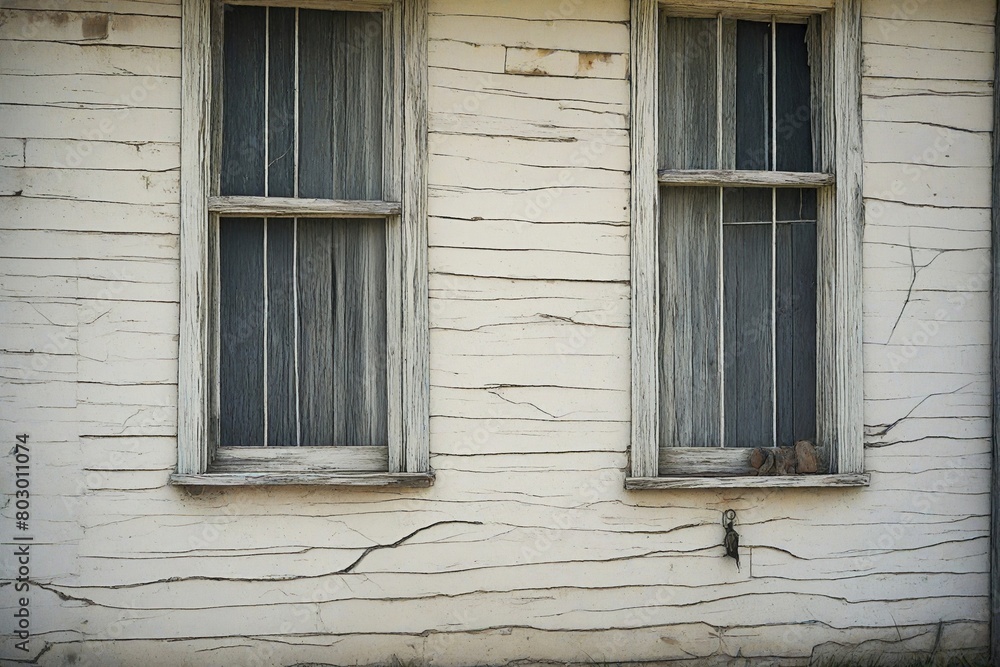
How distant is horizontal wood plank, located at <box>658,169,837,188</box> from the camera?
3766 mm

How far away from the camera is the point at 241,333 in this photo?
3.68 metres

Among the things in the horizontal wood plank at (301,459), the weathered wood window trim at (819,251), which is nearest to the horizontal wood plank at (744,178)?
the weathered wood window trim at (819,251)

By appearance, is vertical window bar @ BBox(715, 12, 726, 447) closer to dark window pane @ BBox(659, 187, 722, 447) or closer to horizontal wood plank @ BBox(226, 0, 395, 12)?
dark window pane @ BBox(659, 187, 722, 447)

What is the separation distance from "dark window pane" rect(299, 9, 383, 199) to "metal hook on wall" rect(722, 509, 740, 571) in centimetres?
193

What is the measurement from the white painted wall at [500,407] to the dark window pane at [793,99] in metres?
0.25

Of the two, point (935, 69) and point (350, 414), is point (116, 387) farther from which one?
point (935, 69)

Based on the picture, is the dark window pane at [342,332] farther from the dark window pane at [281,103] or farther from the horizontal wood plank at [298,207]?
the dark window pane at [281,103]

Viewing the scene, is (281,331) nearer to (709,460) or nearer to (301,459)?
(301,459)

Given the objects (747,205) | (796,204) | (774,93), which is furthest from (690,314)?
(774,93)

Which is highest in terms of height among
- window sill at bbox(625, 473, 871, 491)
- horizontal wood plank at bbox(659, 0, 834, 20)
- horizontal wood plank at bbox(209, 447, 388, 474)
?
horizontal wood plank at bbox(659, 0, 834, 20)

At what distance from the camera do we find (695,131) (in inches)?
152

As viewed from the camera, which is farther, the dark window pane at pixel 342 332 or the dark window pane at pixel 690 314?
the dark window pane at pixel 690 314

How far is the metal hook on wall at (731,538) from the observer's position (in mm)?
3699

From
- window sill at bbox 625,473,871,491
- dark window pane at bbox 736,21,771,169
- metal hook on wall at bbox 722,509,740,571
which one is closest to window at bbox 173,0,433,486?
window sill at bbox 625,473,871,491
